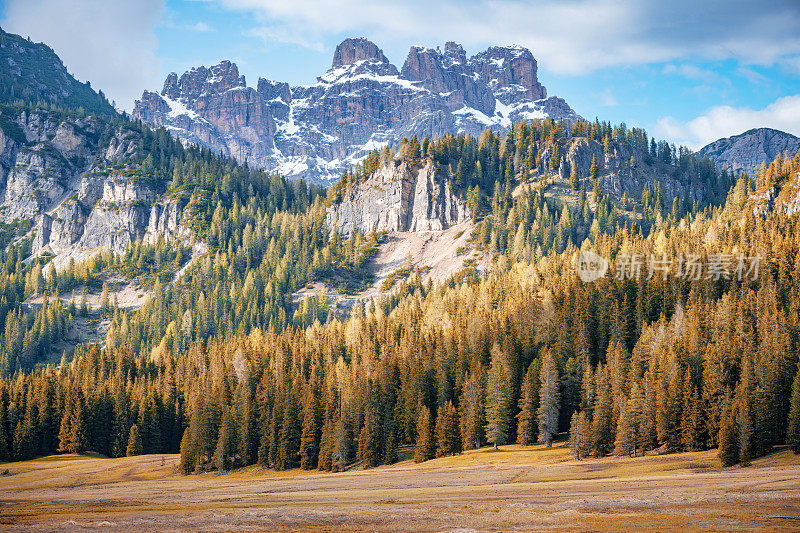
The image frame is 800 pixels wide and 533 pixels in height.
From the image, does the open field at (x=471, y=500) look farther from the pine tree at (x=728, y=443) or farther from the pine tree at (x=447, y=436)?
the pine tree at (x=447, y=436)

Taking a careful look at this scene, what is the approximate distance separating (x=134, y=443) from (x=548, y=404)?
70397 millimetres

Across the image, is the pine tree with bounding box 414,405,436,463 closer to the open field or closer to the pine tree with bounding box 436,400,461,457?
the pine tree with bounding box 436,400,461,457

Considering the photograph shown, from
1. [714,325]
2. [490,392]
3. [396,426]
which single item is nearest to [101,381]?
[396,426]

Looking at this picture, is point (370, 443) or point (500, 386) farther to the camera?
point (500, 386)

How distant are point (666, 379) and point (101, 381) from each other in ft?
354

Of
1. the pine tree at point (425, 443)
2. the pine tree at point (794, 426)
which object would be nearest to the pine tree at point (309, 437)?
the pine tree at point (425, 443)

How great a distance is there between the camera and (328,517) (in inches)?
1652

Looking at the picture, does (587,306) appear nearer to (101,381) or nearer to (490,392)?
(490,392)

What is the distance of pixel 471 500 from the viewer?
4869 centimetres

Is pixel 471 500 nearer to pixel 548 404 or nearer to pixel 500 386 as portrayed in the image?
pixel 548 404

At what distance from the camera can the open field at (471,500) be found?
125 ft

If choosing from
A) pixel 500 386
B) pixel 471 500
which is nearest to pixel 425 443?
pixel 500 386

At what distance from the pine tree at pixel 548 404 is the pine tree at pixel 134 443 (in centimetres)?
6826

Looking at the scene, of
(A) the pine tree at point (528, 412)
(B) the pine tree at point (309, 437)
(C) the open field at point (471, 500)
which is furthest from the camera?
(B) the pine tree at point (309, 437)
